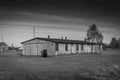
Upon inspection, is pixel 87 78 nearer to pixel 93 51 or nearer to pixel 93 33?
pixel 93 51

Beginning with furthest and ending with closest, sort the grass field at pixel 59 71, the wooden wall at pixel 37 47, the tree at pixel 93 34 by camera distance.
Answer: the tree at pixel 93 34 < the wooden wall at pixel 37 47 < the grass field at pixel 59 71

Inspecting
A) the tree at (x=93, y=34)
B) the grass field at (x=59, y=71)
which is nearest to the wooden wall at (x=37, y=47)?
the grass field at (x=59, y=71)

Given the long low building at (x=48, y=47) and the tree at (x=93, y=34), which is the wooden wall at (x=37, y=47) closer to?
the long low building at (x=48, y=47)

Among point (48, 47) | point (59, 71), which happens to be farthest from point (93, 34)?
point (59, 71)

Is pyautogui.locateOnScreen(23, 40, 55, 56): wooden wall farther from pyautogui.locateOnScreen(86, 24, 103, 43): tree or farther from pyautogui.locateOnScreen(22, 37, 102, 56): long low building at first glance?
pyautogui.locateOnScreen(86, 24, 103, 43): tree

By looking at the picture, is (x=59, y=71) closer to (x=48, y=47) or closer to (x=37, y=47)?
(x=48, y=47)

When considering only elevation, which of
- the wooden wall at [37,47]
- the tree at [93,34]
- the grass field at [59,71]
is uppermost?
the tree at [93,34]

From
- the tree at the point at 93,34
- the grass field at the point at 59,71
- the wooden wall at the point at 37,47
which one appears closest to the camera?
the grass field at the point at 59,71

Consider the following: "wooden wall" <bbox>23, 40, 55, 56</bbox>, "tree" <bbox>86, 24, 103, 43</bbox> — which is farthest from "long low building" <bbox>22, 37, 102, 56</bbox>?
"tree" <bbox>86, 24, 103, 43</bbox>

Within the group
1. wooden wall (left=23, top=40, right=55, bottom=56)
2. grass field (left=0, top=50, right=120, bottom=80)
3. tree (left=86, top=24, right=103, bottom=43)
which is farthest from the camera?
tree (left=86, top=24, right=103, bottom=43)

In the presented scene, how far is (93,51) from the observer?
4269 cm

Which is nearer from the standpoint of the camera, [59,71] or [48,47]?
[59,71]

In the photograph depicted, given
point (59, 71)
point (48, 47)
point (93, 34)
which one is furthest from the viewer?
point (93, 34)

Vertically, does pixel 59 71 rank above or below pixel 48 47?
below
